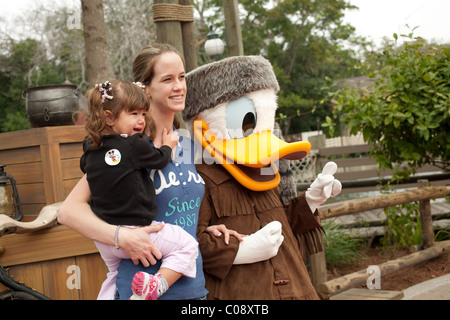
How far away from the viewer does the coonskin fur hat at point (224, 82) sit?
222 cm

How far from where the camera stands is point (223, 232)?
2.09 meters

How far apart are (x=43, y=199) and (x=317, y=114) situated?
80.7 feet

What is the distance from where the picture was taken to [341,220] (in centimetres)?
622

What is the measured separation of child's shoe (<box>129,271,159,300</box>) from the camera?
1.62 m

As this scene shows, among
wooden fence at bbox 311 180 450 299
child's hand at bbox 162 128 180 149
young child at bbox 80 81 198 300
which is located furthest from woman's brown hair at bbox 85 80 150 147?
wooden fence at bbox 311 180 450 299

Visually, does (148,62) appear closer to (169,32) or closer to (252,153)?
(252,153)

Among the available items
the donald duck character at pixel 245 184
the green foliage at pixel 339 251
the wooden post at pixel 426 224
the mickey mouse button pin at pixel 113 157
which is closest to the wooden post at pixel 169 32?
the donald duck character at pixel 245 184

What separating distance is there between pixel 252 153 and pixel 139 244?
71 centimetres

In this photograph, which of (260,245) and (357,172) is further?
(357,172)

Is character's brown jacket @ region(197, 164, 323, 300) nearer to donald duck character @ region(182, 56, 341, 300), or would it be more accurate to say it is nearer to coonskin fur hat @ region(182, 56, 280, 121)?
donald duck character @ region(182, 56, 341, 300)

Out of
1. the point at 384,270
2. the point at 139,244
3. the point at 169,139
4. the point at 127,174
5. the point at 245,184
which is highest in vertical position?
the point at 169,139

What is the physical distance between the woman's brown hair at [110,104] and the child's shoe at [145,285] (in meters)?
0.46

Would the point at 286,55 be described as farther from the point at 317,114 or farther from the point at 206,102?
the point at 206,102

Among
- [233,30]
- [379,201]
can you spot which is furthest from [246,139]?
[379,201]
